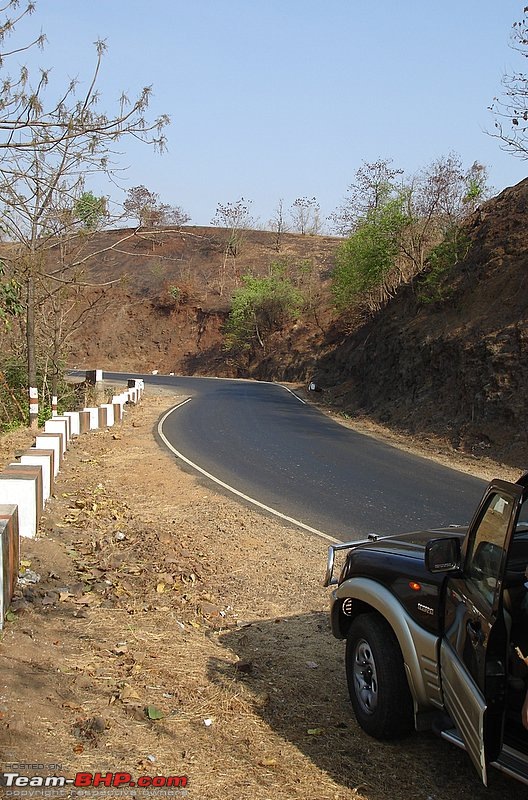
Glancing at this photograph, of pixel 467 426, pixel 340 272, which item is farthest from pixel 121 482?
pixel 340 272

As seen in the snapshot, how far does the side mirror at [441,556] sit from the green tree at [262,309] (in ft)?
171

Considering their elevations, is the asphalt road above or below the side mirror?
below

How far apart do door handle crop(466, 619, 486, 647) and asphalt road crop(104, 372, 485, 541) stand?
614 centimetres

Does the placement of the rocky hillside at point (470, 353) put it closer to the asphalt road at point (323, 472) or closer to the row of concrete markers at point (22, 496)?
the asphalt road at point (323, 472)

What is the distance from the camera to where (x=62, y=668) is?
543 centimetres

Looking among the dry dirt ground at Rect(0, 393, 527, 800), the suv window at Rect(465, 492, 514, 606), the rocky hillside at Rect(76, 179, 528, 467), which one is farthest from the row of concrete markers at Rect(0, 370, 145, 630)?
the suv window at Rect(465, 492, 514, 606)

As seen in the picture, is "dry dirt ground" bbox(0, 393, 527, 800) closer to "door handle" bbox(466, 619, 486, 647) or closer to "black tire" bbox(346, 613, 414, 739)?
"black tire" bbox(346, 613, 414, 739)

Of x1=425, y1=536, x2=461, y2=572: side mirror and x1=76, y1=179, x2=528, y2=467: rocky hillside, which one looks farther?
x1=76, y1=179, x2=528, y2=467: rocky hillside

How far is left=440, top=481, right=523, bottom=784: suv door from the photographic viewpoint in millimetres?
3588

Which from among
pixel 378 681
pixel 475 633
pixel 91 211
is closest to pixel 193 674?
pixel 378 681

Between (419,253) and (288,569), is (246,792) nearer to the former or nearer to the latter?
(288,569)

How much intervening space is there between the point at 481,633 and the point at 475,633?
0.07 metres

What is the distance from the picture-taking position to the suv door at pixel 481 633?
3588 mm

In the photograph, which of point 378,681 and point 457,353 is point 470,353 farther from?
point 378,681
